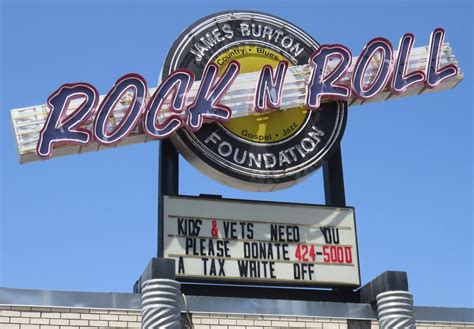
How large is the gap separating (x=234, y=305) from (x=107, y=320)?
2.13 m

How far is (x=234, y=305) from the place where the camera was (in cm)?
1343

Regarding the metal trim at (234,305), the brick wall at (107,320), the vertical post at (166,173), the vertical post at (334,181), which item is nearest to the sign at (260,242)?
A: the vertical post at (166,173)

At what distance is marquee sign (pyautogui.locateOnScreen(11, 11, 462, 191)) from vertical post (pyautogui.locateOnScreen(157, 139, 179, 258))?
22 centimetres

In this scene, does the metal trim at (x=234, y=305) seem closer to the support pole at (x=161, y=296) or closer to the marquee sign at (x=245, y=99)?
the support pole at (x=161, y=296)

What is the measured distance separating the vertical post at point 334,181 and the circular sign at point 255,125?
305 mm

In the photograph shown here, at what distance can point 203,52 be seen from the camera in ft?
52.6

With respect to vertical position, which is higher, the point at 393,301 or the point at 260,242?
the point at 260,242

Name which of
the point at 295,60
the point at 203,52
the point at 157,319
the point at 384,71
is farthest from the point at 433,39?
the point at 157,319

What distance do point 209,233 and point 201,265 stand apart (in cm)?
62

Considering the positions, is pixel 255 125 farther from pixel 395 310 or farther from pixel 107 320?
pixel 107 320

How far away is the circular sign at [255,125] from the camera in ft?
49.7

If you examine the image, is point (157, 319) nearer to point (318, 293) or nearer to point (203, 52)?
point (318, 293)

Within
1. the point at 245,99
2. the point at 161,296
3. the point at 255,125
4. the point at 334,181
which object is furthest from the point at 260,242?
the point at 245,99

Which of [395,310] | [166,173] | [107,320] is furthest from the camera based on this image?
[166,173]
